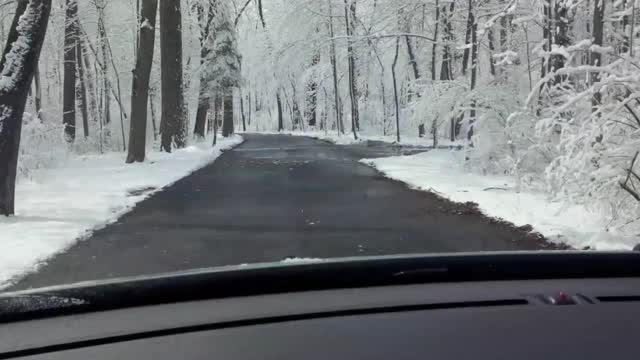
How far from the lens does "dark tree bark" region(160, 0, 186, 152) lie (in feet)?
90.8

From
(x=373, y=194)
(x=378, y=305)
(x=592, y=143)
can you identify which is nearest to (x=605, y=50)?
(x=592, y=143)

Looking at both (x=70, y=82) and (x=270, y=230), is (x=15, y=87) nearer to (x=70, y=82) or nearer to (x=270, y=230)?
(x=270, y=230)

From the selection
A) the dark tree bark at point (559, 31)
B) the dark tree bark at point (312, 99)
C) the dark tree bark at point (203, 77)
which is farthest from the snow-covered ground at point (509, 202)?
the dark tree bark at point (312, 99)

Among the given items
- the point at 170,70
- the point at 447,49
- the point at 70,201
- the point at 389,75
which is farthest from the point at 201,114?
the point at 70,201

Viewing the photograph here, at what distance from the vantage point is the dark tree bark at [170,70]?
27.7 metres

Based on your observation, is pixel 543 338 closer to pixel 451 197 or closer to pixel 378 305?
pixel 378 305

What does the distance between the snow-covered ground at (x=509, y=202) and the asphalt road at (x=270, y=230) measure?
1.46ft

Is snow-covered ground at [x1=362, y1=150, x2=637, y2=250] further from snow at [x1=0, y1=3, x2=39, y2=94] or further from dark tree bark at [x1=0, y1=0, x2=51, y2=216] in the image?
snow at [x1=0, y1=3, x2=39, y2=94]

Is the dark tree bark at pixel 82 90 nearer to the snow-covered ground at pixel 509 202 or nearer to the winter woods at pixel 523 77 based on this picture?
the winter woods at pixel 523 77

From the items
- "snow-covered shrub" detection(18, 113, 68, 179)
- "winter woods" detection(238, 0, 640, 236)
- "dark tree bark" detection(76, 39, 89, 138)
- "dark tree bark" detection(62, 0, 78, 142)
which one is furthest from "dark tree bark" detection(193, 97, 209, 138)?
"snow-covered shrub" detection(18, 113, 68, 179)

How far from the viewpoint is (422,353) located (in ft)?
7.06

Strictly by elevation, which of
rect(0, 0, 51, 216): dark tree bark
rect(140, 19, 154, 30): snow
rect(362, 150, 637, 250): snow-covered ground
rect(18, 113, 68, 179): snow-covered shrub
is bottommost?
rect(362, 150, 637, 250): snow-covered ground

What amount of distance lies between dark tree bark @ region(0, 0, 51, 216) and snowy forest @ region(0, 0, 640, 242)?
2 centimetres

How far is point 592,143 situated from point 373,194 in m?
A: 5.87
